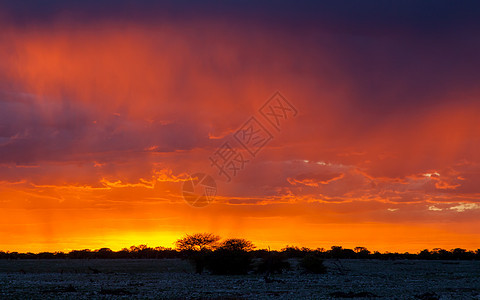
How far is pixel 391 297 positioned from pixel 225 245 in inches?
1597

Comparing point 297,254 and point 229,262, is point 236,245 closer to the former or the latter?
point 229,262

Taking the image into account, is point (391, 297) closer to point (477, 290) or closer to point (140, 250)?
point (477, 290)

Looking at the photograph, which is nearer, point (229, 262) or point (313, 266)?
point (229, 262)

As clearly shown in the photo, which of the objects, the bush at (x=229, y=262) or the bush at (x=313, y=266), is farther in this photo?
the bush at (x=313, y=266)

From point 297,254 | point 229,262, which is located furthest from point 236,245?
point 297,254

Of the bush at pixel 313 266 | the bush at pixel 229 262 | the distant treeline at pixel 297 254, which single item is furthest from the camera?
the distant treeline at pixel 297 254

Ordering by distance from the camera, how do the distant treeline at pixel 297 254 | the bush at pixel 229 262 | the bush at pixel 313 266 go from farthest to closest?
1. the distant treeline at pixel 297 254
2. the bush at pixel 313 266
3. the bush at pixel 229 262

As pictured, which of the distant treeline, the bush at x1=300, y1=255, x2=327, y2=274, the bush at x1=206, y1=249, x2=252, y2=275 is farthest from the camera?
the distant treeline

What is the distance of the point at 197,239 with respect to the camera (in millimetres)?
79188

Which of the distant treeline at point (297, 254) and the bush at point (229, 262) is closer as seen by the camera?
the bush at point (229, 262)

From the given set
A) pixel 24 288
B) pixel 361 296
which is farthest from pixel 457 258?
pixel 24 288

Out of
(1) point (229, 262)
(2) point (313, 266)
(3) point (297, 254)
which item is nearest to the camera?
(1) point (229, 262)

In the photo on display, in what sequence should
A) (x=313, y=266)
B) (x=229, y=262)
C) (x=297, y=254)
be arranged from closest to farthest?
(x=229, y=262) → (x=313, y=266) → (x=297, y=254)

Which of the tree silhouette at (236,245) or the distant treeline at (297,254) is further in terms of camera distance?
the distant treeline at (297,254)
